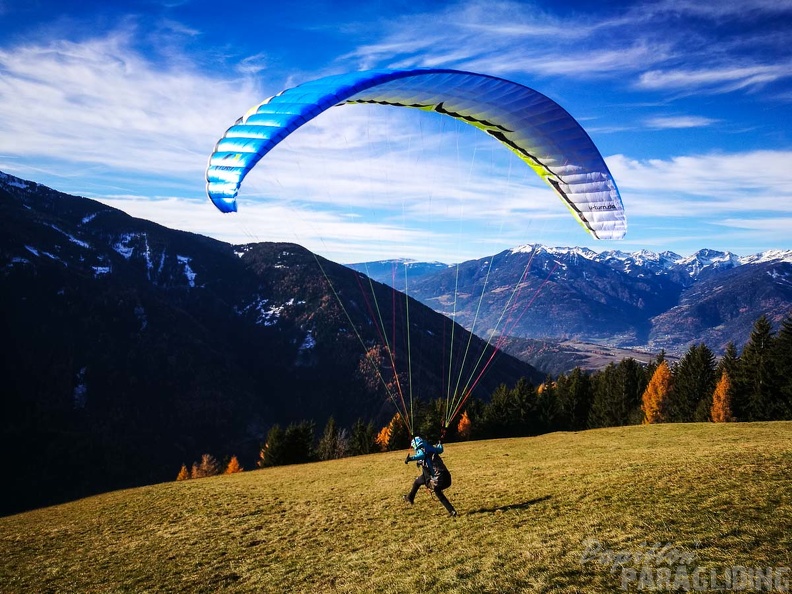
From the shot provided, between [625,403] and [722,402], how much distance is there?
11837mm

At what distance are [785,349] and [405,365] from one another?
465ft

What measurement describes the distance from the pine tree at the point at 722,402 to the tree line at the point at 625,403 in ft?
0.24

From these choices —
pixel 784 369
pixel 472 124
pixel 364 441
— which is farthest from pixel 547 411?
pixel 472 124

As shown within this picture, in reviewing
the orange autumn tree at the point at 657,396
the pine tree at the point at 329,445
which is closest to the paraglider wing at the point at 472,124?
the orange autumn tree at the point at 657,396

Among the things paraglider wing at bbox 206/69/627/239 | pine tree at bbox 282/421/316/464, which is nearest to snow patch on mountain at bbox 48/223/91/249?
pine tree at bbox 282/421/316/464

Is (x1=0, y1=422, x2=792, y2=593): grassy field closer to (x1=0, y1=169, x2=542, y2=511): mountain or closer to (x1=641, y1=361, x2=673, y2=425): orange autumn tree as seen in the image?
(x1=641, y1=361, x2=673, y2=425): orange autumn tree

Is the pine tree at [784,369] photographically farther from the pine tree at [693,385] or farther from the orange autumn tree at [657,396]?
the orange autumn tree at [657,396]

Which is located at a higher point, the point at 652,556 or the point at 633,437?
the point at 652,556

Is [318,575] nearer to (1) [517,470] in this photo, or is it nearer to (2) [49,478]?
(1) [517,470]

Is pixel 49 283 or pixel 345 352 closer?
pixel 49 283

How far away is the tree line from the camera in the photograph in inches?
1492

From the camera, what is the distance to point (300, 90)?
11.5m

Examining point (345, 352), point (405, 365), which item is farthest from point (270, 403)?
point (405, 365)

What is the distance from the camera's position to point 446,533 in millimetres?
9523
